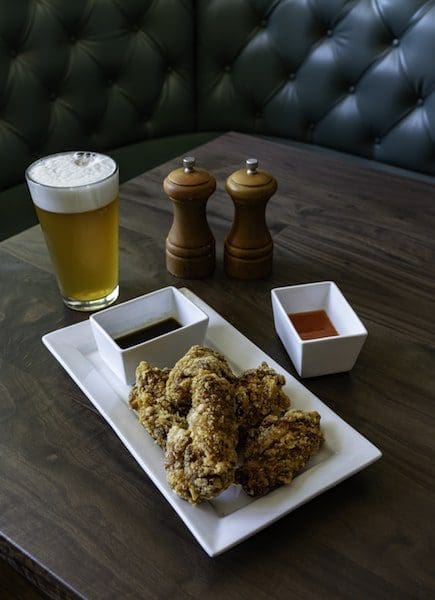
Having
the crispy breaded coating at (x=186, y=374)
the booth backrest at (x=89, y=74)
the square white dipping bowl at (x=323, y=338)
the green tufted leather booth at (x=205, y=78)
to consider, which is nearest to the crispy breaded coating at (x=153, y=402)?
the crispy breaded coating at (x=186, y=374)

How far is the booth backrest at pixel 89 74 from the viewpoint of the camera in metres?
1.86

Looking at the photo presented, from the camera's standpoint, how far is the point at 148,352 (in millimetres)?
867

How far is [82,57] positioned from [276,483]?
1665 millimetres

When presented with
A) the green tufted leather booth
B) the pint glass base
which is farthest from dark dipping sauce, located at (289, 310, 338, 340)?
the green tufted leather booth

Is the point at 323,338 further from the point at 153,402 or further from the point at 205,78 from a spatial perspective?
the point at 205,78

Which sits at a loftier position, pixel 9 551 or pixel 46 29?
pixel 46 29

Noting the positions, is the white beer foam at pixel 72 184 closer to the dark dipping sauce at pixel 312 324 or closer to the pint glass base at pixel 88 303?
the pint glass base at pixel 88 303

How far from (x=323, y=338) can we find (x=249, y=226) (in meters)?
0.28

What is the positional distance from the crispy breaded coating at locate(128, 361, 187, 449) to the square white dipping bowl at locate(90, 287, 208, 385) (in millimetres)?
30

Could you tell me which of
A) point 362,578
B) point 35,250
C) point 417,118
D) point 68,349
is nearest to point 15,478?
point 68,349

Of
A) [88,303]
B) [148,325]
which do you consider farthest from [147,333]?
[88,303]

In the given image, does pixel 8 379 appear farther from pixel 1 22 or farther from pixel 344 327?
pixel 1 22

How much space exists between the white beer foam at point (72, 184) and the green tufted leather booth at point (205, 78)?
866 millimetres

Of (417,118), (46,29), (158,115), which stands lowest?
(158,115)
